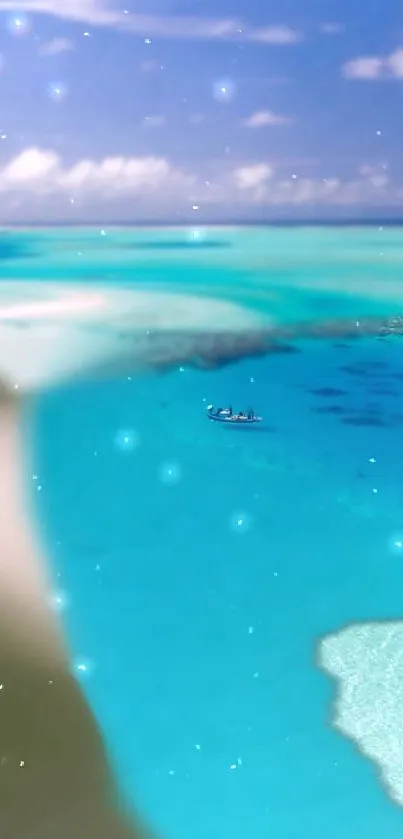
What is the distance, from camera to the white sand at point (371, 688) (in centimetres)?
141

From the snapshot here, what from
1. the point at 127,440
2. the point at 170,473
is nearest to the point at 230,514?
the point at 170,473

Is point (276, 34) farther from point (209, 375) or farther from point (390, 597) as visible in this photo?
point (390, 597)

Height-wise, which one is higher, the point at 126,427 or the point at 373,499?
the point at 126,427

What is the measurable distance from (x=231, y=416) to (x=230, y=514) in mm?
209

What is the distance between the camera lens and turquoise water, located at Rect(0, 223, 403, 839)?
1.41m

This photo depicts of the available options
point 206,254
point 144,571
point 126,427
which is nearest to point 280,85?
point 206,254

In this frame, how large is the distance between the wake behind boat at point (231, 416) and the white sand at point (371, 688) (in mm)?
493

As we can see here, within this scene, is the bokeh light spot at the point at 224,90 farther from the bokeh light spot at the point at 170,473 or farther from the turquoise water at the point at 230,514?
the bokeh light spot at the point at 170,473

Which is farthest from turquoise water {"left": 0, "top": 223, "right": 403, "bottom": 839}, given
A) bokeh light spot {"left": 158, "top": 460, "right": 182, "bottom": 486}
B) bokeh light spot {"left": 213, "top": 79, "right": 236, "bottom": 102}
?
bokeh light spot {"left": 213, "top": 79, "right": 236, "bottom": 102}

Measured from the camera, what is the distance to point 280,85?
139 centimetres

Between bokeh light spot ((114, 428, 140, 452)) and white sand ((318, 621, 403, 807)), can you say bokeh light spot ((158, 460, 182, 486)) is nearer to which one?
bokeh light spot ((114, 428, 140, 452))

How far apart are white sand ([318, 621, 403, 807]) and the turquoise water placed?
0.03 metres

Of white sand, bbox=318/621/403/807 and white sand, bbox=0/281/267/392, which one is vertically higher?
white sand, bbox=0/281/267/392

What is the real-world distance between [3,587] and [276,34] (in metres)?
1.27
